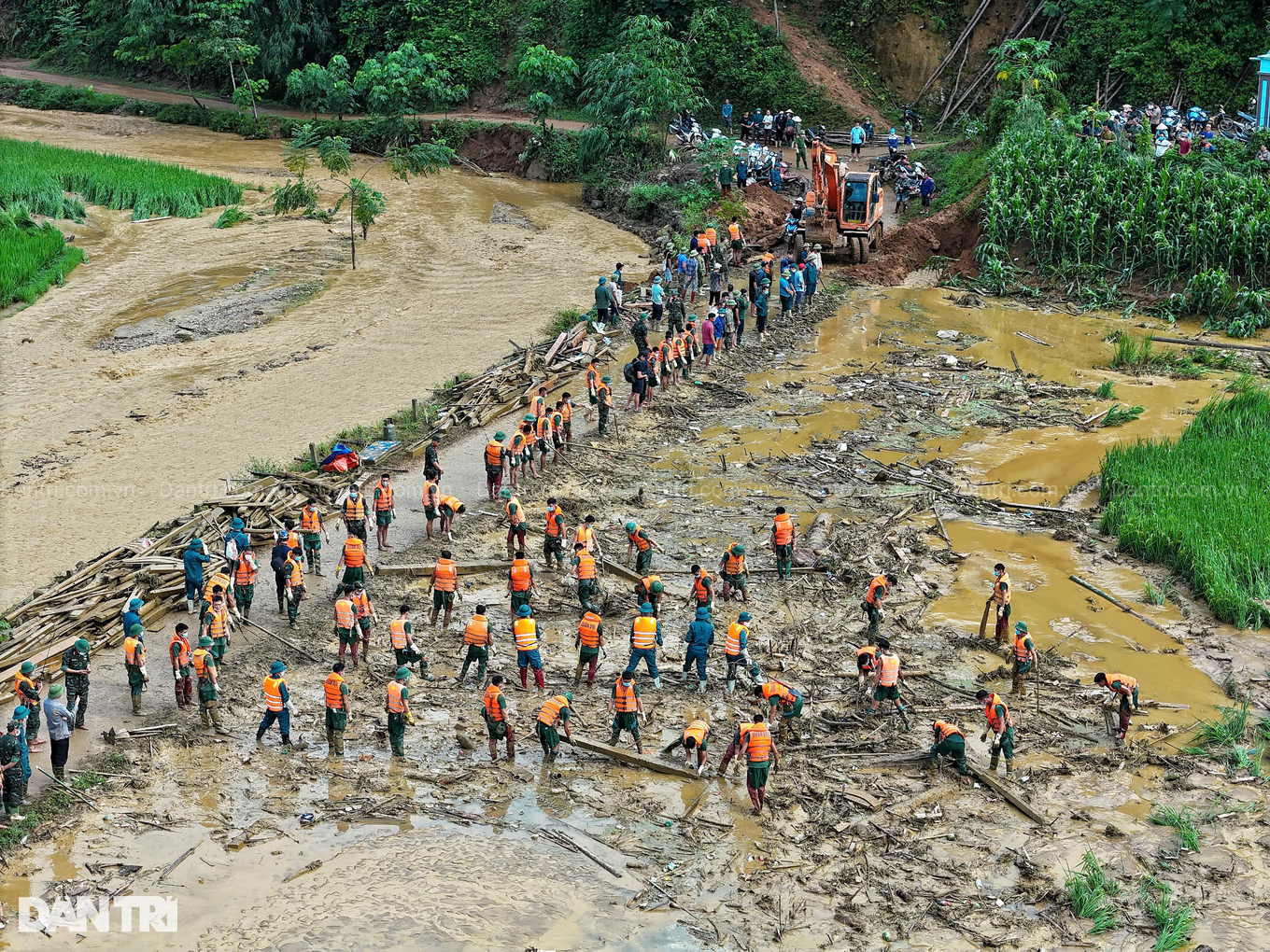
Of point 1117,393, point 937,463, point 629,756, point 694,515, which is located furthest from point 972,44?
point 629,756

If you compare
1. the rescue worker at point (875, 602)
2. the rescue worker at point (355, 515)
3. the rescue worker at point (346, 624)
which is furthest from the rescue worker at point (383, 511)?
the rescue worker at point (875, 602)

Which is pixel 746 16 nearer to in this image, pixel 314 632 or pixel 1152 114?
pixel 1152 114

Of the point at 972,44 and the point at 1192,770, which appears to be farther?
the point at 972,44

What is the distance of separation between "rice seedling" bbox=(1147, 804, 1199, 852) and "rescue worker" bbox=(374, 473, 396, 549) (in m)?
11.9

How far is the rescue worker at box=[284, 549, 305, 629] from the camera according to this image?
17969 millimetres

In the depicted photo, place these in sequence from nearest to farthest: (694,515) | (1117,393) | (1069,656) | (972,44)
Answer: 1. (1069,656)
2. (694,515)
3. (1117,393)
4. (972,44)

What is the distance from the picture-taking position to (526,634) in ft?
53.4

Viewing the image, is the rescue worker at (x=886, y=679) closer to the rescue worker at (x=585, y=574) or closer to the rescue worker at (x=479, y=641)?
the rescue worker at (x=585, y=574)

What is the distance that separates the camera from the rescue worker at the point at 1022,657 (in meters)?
16.4

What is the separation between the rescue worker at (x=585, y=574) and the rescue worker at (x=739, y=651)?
2.65m

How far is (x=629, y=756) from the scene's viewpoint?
14.9m

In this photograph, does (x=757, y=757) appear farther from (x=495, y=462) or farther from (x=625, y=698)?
(x=495, y=462)

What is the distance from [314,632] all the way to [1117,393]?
60.3 ft

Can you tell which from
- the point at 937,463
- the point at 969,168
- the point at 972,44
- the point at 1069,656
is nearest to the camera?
the point at 1069,656
